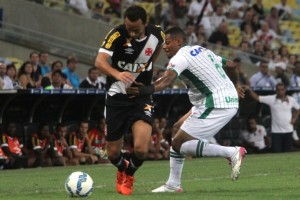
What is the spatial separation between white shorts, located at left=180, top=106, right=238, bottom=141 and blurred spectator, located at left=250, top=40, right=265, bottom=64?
590 inches

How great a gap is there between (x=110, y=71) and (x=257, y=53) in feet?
54.3

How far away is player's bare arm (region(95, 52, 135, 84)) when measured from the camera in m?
11.3

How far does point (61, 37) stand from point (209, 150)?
1363cm

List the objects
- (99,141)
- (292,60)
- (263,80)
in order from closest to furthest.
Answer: (99,141) < (263,80) < (292,60)

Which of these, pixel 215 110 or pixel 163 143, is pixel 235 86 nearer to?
pixel 215 110

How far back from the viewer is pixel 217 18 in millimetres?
28656

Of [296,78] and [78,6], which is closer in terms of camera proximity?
[296,78]

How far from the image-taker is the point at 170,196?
Result: 11.5 meters

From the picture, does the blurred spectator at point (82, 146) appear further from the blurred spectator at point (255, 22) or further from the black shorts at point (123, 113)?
the blurred spectator at point (255, 22)

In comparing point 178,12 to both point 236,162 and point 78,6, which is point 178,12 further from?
point 236,162

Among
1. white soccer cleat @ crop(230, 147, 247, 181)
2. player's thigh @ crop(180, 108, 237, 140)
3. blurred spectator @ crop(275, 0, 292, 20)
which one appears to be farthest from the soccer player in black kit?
blurred spectator @ crop(275, 0, 292, 20)

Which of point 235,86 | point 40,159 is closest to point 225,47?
point 40,159

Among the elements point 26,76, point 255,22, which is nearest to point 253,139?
point 26,76

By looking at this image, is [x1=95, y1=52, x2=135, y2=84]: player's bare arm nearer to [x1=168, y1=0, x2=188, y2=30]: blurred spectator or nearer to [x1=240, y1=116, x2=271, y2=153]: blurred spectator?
[x1=240, y1=116, x2=271, y2=153]: blurred spectator
